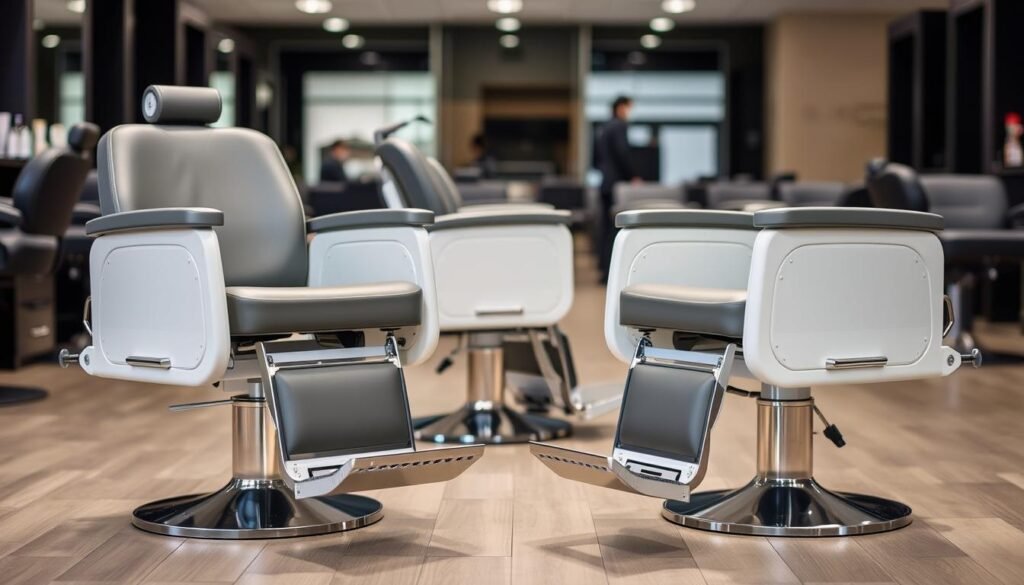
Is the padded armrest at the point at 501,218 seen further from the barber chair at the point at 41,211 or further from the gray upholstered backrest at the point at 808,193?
the gray upholstered backrest at the point at 808,193

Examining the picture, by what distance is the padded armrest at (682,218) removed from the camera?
8.68 ft

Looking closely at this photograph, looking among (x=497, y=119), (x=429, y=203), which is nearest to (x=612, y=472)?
(x=429, y=203)

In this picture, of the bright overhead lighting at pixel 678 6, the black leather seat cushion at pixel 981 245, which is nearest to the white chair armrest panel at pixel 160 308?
the black leather seat cushion at pixel 981 245

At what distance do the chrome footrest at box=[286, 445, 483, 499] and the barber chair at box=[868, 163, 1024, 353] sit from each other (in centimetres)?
335

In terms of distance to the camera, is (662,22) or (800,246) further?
(662,22)

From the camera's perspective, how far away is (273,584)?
2.04 metres

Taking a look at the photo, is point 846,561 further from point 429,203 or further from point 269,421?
point 429,203

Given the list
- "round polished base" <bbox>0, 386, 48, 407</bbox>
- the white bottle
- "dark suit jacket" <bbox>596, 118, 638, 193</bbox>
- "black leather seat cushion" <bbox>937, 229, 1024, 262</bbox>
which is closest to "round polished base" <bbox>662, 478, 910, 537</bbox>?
"round polished base" <bbox>0, 386, 48, 407</bbox>

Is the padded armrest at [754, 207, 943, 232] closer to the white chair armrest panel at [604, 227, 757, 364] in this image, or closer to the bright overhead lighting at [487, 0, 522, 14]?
the white chair armrest panel at [604, 227, 757, 364]

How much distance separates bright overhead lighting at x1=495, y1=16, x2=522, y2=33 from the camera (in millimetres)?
14209

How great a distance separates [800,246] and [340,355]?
87cm

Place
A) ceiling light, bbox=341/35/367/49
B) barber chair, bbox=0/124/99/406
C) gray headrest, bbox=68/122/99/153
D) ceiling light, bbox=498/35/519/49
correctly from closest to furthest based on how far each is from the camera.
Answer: barber chair, bbox=0/124/99/406 → gray headrest, bbox=68/122/99/153 → ceiling light, bbox=498/35/519/49 → ceiling light, bbox=341/35/367/49

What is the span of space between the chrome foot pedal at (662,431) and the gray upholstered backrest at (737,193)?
25.5 feet

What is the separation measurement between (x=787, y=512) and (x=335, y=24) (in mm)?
12695
